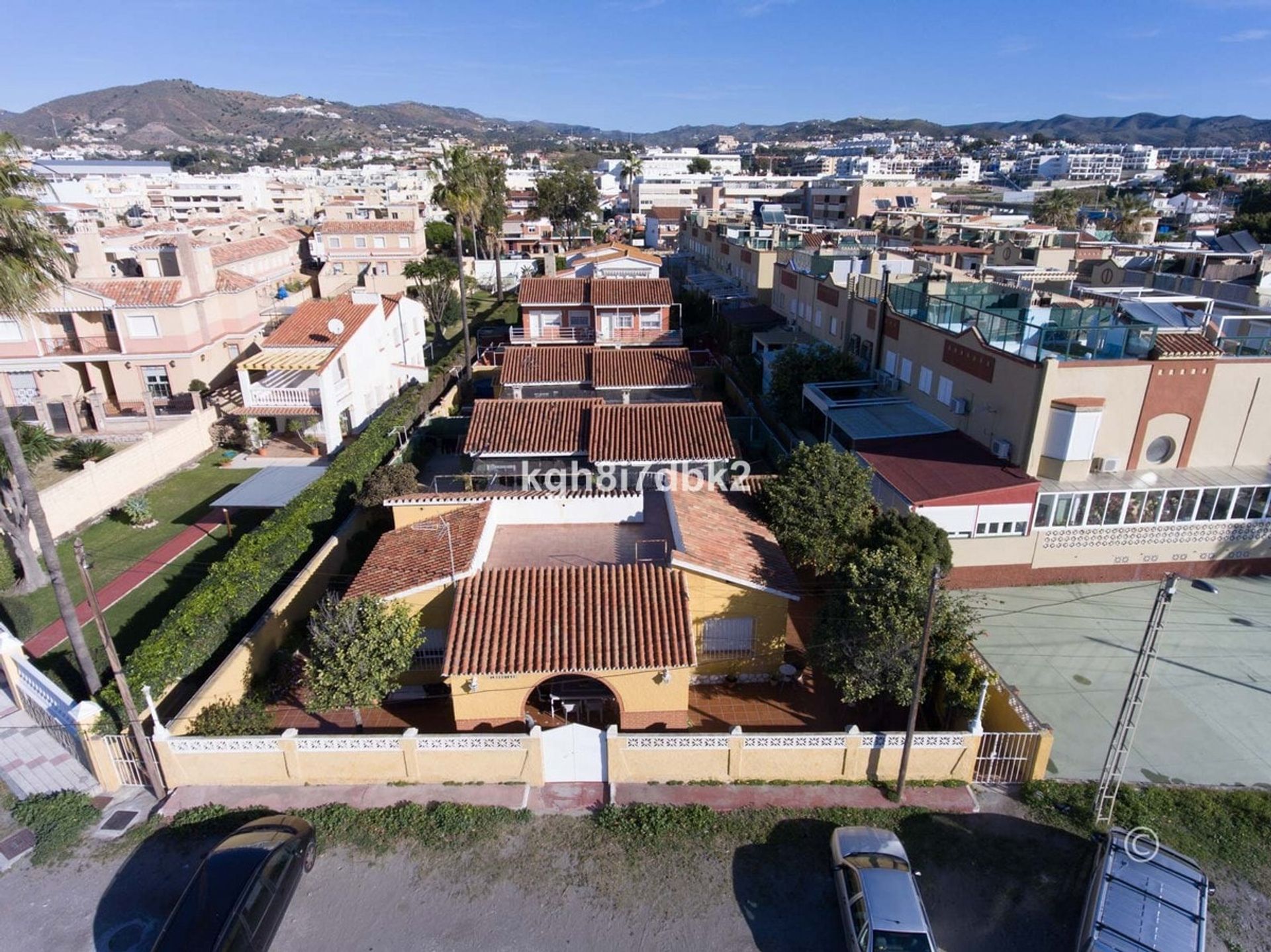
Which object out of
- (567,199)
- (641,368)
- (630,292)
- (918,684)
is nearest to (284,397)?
(641,368)

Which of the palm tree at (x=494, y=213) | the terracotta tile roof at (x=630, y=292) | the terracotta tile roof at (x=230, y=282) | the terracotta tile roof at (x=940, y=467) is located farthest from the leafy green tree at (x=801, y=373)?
the palm tree at (x=494, y=213)

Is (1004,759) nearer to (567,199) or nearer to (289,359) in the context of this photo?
(289,359)

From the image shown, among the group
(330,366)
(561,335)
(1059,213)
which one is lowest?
(561,335)

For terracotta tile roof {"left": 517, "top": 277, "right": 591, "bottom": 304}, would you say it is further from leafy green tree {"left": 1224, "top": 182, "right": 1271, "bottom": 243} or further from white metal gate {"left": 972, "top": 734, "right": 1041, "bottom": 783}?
leafy green tree {"left": 1224, "top": 182, "right": 1271, "bottom": 243}

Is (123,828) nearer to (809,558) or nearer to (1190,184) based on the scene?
(809,558)

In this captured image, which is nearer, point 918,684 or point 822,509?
point 918,684

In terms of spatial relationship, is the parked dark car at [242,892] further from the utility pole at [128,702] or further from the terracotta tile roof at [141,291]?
the terracotta tile roof at [141,291]

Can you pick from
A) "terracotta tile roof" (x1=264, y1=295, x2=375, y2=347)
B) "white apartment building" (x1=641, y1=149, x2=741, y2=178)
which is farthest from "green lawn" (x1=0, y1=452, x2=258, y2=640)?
"white apartment building" (x1=641, y1=149, x2=741, y2=178)
